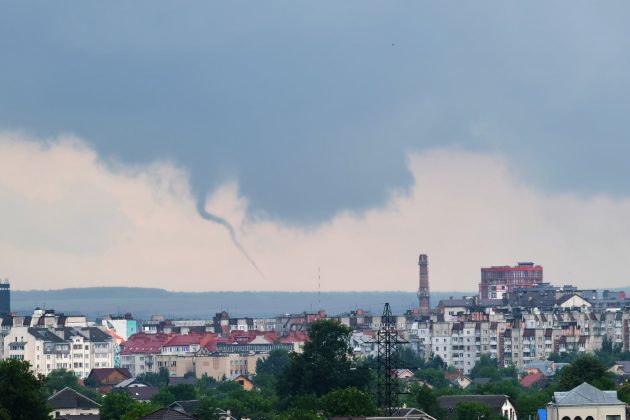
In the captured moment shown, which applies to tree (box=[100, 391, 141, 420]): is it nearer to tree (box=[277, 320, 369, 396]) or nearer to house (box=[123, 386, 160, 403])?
tree (box=[277, 320, 369, 396])

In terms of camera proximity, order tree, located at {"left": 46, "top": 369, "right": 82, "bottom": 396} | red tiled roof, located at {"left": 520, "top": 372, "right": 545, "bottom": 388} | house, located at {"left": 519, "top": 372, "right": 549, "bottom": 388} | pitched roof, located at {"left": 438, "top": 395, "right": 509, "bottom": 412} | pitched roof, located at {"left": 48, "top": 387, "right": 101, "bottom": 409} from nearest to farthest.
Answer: pitched roof, located at {"left": 48, "top": 387, "right": 101, "bottom": 409}
pitched roof, located at {"left": 438, "top": 395, "right": 509, "bottom": 412}
tree, located at {"left": 46, "top": 369, "right": 82, "bottom": 396}
house, located at {"left": 519, "top": 372, "right": 549, "bottom": 388}
red tiled roof, located at {"left": 520, "top": 372, "right": 545, "bottom": 388}

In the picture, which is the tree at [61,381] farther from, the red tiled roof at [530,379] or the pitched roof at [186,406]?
the red tiled roof at [530,379]

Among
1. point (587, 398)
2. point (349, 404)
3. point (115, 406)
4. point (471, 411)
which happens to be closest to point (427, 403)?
point (471, 411)

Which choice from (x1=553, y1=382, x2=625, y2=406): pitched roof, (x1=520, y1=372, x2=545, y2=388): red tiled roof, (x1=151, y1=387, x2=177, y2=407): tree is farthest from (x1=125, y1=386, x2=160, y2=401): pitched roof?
(x1=553, y1=382, x2=625, y2=406): pitched roof

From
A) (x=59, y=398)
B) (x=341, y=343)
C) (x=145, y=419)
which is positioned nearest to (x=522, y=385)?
(x=341, y=343)

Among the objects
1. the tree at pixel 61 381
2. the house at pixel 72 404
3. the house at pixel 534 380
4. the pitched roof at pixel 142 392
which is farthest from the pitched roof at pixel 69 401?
the house at pixel 534 380

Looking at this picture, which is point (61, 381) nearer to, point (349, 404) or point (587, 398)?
point (349, 404)
